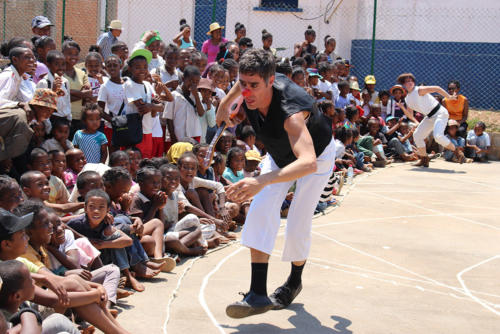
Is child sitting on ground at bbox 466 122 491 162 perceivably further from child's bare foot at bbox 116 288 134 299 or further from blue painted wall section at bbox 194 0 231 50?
child's bare foot at bbox 116 288 134 299

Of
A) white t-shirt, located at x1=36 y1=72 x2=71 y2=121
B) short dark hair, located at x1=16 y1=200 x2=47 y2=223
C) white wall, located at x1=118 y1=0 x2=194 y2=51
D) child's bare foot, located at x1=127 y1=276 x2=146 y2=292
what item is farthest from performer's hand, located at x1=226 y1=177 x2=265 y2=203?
white wall, located at x1=118 y1=0 x2=194 y2=51

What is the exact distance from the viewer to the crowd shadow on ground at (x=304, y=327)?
14.7 feet

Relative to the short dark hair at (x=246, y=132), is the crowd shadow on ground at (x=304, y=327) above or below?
below

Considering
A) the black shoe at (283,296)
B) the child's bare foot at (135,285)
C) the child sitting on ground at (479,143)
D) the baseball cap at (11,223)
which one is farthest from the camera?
the child sitting on ground at (479,143)

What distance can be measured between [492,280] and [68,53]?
5121 millimetres

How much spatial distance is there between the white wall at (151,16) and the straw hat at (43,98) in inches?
373

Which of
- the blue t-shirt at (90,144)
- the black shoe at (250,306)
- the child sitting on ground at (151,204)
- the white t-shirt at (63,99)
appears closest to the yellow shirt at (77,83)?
the white t-shirt at (63,99)

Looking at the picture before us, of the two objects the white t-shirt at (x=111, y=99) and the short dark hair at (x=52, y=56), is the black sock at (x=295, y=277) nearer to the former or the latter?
the white t-shirt at (x=111, y=99)

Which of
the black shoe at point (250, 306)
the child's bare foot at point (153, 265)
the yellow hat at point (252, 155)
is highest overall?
the yellow hat at point (252, 155)

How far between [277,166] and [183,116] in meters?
3.80

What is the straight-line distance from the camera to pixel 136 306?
4.84 meters

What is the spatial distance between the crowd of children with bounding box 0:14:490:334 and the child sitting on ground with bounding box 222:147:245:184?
0.06ft

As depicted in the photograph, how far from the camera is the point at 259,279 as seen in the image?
456 centimetres

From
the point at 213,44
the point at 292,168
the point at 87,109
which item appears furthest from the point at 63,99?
the point at 213,44
